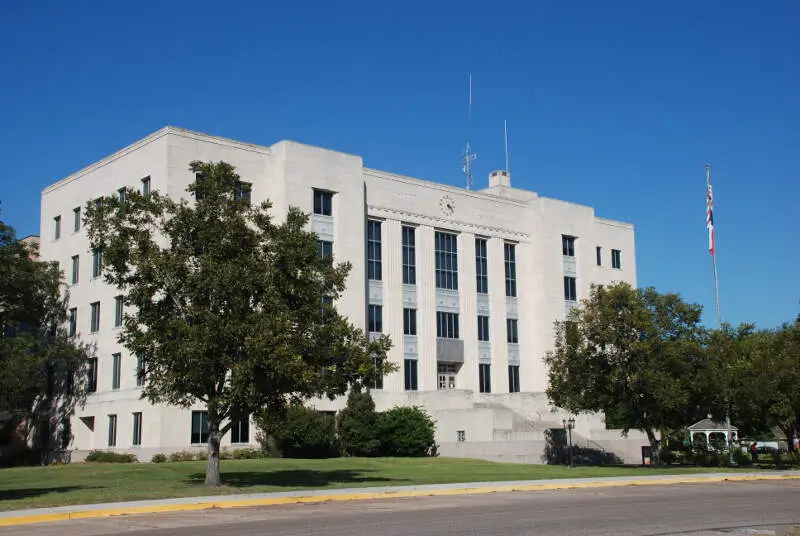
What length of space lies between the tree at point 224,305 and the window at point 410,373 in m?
29.0

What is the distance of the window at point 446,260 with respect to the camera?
60125mm

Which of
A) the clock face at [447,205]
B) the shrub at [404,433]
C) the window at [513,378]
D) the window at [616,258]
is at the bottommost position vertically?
the shrub at [404,433]

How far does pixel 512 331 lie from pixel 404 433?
1824 centimetres

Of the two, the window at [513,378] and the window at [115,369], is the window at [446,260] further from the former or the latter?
the window at [115,369]

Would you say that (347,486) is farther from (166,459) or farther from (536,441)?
(536,441)

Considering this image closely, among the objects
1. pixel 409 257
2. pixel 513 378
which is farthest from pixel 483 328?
pixel 409 257

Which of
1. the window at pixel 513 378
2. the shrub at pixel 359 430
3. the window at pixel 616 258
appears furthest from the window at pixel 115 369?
the window at pixel 616 258

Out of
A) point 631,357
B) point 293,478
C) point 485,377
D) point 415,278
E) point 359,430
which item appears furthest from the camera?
point 485,377

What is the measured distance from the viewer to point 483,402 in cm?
5709

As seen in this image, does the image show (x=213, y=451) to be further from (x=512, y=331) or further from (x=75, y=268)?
(x=512, y=331)

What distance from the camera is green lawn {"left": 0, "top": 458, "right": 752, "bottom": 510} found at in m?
24.4

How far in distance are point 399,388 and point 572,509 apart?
3515 centimetres

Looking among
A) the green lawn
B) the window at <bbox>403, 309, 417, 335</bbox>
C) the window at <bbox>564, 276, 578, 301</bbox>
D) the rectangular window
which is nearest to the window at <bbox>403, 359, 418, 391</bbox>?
the window at <bbox>403, 309, 417, 335</bbox>

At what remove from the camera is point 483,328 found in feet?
205
